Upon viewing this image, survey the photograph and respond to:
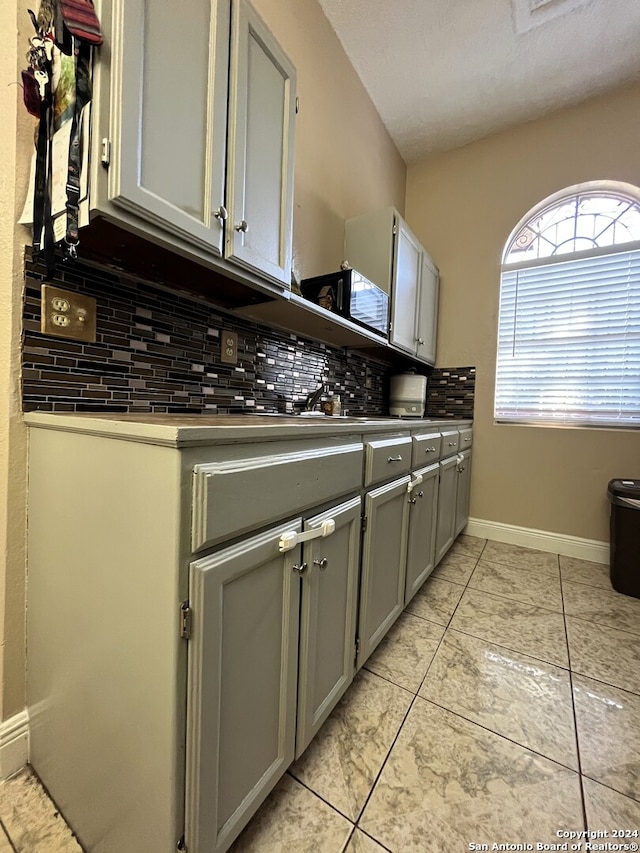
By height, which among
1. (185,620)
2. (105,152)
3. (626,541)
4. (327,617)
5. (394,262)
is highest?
(394,262)

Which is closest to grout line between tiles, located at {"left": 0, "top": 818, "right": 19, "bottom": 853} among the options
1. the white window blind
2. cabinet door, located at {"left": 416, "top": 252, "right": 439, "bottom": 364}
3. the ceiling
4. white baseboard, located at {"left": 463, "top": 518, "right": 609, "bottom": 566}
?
cabinet door, located at {"left": 416, "top": 252, "right": 439, "bottom": 364}

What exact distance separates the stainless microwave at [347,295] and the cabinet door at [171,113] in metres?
0.79

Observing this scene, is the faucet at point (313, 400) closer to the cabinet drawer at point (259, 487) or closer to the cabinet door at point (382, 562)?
the cabinet door at point (382, 562)

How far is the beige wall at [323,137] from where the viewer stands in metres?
1.73

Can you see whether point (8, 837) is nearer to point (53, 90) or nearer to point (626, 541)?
point (53, 90)

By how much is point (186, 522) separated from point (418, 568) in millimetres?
1392

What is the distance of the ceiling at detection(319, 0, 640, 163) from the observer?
1.83 metres

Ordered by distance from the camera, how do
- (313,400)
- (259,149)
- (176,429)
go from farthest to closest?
(313,400) < (259,149) < (176,429)

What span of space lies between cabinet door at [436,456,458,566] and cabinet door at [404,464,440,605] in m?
0.10

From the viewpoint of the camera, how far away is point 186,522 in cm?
57

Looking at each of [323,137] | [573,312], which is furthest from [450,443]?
[323,137]

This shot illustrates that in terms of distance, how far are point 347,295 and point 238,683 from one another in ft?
4.91

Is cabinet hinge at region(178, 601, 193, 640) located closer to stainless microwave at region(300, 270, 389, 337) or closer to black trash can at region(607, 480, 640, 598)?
stainless microwave at region(300, 270, 389, 337)

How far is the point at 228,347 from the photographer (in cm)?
137
